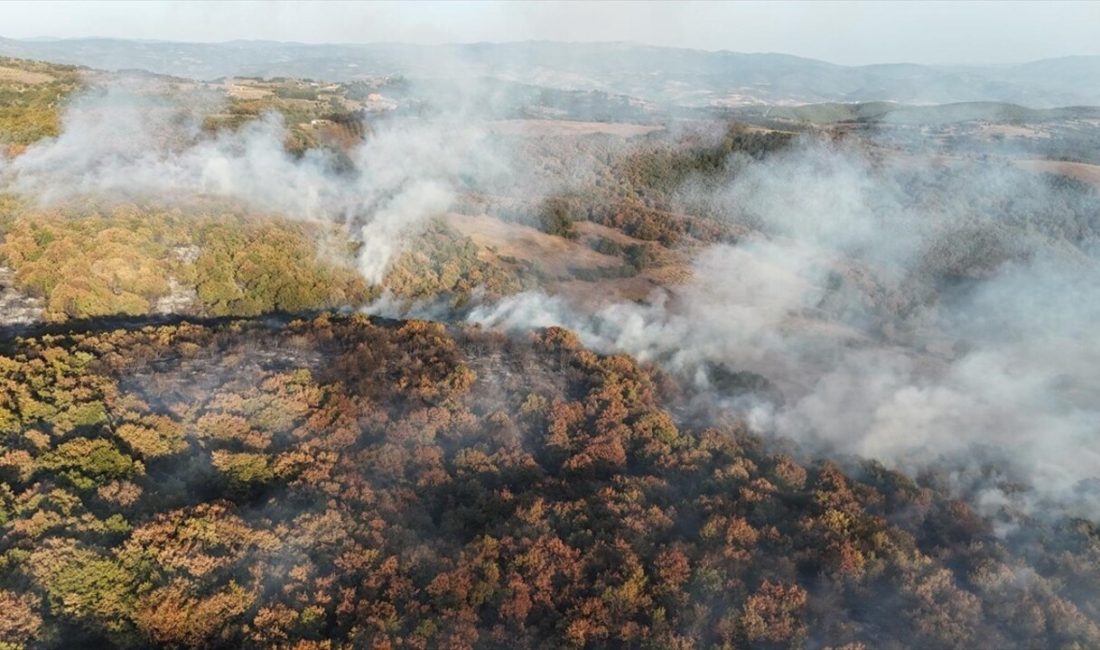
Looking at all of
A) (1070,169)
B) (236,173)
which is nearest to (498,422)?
(236,173)

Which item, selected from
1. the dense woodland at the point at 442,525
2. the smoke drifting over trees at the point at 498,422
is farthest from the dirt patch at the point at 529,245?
the dense woodland at the point at 442,525

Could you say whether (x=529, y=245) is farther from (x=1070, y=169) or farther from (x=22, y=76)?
(x=22, y=76)

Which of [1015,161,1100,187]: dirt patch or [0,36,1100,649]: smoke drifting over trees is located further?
[1015,161,1100,187]: dirt patch

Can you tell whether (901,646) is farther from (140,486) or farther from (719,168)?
(719,168)

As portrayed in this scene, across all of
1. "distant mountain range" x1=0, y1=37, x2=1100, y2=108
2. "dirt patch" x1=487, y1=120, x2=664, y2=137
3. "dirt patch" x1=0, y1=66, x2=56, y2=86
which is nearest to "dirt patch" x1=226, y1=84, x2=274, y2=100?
"dirt patch" x1=0, y1=66, x2=56, y2=86

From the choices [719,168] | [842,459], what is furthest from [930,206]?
[842,459]

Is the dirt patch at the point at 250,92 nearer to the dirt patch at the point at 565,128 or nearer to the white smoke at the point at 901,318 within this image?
the dirt patch at the point at 565,128

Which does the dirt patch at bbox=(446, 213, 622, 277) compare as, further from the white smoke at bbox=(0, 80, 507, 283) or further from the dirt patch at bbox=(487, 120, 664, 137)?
the dirt patch at bbox=(487, 120, 664, 137)

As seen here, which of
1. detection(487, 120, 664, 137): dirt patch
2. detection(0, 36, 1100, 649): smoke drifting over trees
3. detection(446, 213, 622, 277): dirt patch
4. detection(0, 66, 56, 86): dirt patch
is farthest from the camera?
detection(487, 120, 664, 137): dirt patch

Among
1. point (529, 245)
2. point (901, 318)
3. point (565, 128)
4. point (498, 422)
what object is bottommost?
point (901, 318)
